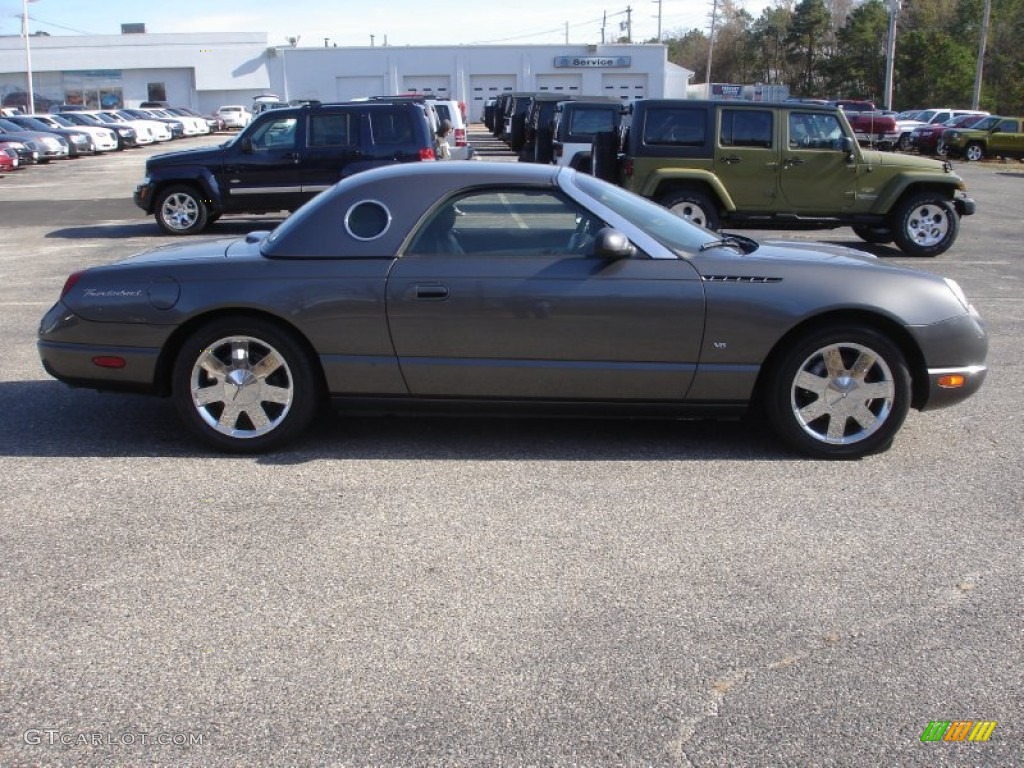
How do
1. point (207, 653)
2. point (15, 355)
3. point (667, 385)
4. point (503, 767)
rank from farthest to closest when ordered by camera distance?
point (15, 355)
point (667, 385)
point (207, 653)
point (503, 767)

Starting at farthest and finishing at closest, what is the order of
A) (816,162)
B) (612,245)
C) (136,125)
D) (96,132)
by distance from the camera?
(136,125) < (96,132) < (816,162) < (612,245)

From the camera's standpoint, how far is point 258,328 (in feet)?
18.1

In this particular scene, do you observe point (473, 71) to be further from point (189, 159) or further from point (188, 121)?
point (189, 159)

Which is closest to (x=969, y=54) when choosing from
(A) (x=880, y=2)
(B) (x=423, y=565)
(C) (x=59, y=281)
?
(A) (x=880, y=2)

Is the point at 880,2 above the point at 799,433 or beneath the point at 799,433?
above

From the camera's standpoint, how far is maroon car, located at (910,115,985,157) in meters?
38.2

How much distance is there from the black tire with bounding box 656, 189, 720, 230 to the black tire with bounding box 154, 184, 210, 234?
22.2 ft

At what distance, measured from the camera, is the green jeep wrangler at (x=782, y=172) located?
541 inches

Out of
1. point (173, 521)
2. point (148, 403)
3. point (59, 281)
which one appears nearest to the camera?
point (173, 521)

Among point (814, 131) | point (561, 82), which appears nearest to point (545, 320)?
point (814, 131)

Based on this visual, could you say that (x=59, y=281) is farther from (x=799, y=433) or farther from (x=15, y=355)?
(x=799, y=433)

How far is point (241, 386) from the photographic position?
5551mm

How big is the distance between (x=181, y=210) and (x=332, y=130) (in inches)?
102

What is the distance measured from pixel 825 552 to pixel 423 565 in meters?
1.67
